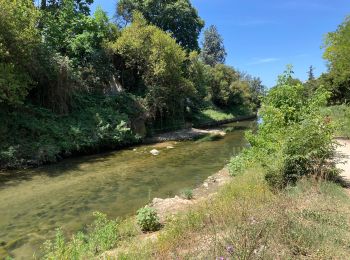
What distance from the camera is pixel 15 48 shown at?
20.2 m

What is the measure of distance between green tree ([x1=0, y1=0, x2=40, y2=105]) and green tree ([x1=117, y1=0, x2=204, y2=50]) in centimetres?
2872

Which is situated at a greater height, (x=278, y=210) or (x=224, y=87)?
(x=224, y=87)

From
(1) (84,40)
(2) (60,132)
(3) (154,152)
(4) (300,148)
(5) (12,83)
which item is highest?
(1) (84,40)

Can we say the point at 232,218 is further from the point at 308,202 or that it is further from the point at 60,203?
the point at 60,203

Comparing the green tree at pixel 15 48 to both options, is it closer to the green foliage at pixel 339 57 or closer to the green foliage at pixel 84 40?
the green foliage at pixel 84 40

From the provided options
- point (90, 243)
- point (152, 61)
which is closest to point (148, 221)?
point (90, 243)

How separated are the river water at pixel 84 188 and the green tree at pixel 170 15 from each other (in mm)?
31170

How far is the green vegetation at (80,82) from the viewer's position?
65.0 ft

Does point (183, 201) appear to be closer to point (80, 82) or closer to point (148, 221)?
point (148, 221)

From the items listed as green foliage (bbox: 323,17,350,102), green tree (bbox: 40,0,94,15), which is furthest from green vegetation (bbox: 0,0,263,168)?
green foliage (bbox: 323,17,350,102)

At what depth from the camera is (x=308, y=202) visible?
677 cm

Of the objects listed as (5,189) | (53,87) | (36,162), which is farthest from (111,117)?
(5,189)

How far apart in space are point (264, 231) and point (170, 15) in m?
47.4

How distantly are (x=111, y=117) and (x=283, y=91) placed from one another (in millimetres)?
16934
